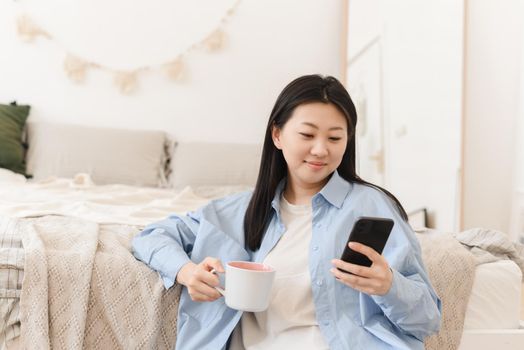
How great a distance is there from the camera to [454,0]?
10.3 feet

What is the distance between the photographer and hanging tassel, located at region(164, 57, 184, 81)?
3.31 metres

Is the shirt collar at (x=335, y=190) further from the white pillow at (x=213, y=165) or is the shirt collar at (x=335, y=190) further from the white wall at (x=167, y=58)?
the white wall at (x=167, y=58)

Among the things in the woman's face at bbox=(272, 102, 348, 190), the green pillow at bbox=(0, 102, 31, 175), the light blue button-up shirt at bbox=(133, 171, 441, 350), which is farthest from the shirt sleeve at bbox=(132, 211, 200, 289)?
the green pillow at bbox=(0, 102, 31, 175)

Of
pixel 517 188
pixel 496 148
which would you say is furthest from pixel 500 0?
pixel 517 188

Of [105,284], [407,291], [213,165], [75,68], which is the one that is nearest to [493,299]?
[407,291]

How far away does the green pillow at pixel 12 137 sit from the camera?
2.81m

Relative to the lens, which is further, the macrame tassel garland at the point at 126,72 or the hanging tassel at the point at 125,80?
the hanging tassel at the point at 125,80

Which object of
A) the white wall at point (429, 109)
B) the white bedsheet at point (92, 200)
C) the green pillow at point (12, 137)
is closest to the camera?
the white bedsheet at point (92, 200)

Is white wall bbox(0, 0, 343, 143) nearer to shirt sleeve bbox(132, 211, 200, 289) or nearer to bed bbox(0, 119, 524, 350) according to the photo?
bed bbox(0, 119, 524, 350)

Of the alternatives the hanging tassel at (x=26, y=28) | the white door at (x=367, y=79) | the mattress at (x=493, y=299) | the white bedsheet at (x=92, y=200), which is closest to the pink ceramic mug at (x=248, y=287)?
the mattress at (x=493, y=299)

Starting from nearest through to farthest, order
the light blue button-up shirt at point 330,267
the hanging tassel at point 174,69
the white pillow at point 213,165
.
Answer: the light blue button-up shirt at point 330,267
the white pillow at point 213,165
the hanging tassel at point 174,69

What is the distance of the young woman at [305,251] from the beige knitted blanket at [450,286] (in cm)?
25

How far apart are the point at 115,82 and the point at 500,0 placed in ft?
7.32

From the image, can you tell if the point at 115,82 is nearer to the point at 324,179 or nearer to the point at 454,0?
the point at 454,0
